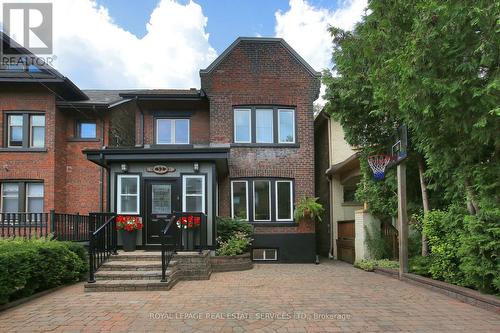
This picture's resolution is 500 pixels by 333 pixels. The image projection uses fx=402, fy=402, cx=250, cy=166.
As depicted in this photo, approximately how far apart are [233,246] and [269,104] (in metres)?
5.26

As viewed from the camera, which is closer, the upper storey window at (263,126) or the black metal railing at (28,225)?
the black metal railing at (28,225)

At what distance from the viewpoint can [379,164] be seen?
1032 cm

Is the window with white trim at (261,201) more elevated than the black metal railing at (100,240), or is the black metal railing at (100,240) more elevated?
the window with white trim at (261,201)

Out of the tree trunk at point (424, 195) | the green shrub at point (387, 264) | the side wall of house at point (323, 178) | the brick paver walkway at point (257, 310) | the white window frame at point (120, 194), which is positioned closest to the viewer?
the brick paver walkway at point (257, 310)

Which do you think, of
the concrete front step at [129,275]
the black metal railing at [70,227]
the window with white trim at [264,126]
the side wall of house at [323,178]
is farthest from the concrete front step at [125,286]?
the side wall of house at [323,178]

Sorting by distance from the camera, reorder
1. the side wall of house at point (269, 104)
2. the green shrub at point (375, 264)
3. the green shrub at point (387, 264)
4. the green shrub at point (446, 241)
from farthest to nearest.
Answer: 1. the side wall of house at point (269, 104)
2. the green shrub at point (375, 264)
3. the green shrub at point (387, 264)
4. the green shrub at point (446, 241)

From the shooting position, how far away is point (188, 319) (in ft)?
18.2

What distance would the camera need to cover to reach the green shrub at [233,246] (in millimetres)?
11250

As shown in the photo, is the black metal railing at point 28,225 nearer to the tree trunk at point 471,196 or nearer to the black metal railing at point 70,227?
the black metal railing at point 70,227

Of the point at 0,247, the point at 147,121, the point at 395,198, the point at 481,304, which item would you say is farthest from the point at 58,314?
the point at 147,121

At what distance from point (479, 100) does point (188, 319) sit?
4.95 metres

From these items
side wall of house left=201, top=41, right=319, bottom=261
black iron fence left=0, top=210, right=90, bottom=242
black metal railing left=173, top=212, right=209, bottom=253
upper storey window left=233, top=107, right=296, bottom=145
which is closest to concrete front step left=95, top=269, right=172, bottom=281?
black metal railing left=173, top=212, right=209, bottom=253

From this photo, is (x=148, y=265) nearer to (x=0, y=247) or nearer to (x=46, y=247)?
(x=46, y=247)

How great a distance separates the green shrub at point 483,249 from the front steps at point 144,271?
17.7 feet
